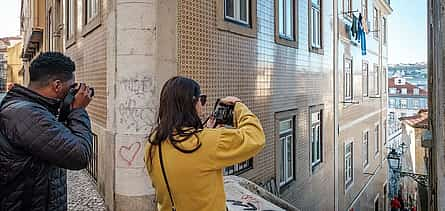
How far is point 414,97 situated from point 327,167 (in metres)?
35.7

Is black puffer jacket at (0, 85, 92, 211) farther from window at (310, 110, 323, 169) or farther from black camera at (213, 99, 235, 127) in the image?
window at (310, 110, 323, 169)

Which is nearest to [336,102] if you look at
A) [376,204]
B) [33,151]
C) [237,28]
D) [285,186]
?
[285,186]

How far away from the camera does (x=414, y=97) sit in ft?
141

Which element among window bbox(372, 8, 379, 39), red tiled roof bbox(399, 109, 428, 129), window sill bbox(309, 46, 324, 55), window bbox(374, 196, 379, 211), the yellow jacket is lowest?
window bbox(374, 196, 379, 211)

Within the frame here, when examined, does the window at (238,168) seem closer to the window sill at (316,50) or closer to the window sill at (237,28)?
the window sill at (237,28)

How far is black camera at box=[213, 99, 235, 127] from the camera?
2.64m

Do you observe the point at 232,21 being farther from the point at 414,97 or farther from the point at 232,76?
the point at 414,97

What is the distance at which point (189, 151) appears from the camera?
2.15 m

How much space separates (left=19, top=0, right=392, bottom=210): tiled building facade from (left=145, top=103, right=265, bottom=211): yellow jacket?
2596 mm

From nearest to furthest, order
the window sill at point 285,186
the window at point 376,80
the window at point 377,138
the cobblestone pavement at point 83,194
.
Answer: the cobblestone pavement at point 83,194
the window sill at point 285,186
the window at point 376,80
the window at point 377,138

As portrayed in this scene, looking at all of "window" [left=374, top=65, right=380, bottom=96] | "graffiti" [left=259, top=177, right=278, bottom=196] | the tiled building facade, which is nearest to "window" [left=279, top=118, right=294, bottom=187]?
the tiled building facade

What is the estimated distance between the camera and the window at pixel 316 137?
10.1m

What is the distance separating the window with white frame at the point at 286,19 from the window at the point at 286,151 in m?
1.69

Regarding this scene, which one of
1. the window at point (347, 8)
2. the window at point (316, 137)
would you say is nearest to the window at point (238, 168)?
the window at point (316, 137)
